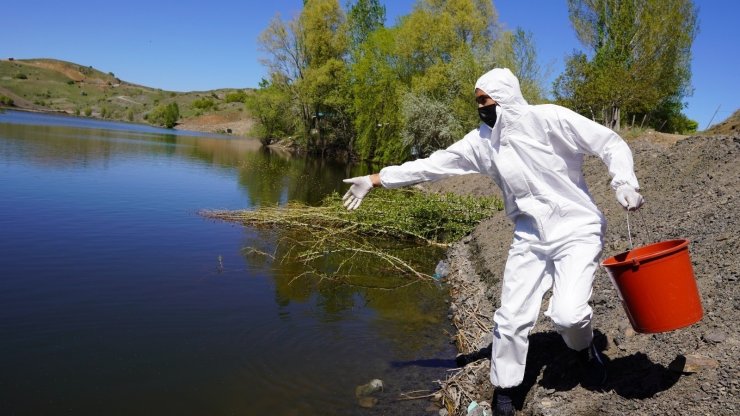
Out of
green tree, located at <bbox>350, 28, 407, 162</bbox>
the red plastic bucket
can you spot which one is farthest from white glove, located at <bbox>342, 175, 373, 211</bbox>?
green tree, located at <bbox>350, 28, 407, 162</bbox>

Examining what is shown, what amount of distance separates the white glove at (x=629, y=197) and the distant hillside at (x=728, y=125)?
1484 cm

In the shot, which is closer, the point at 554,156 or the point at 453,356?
the point at 554,156

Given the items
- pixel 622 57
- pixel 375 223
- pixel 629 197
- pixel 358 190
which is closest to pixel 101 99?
pixel 622 57

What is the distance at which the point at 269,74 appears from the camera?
43.2m

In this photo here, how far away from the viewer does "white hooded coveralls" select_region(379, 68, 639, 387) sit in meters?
3.37

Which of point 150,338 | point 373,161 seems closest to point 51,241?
point 150,338

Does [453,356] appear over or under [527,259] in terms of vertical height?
under

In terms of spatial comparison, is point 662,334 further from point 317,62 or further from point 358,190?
point 317,62

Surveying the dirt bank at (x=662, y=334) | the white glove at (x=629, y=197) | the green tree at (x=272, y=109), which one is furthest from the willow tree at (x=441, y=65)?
the white glove at (x=629, y=197)

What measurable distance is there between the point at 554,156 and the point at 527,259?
2.45ft

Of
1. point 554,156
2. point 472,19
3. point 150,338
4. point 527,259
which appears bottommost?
point 150,338

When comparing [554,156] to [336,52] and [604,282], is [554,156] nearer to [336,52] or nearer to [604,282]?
[604,282]

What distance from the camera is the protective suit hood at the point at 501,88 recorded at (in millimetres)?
3598

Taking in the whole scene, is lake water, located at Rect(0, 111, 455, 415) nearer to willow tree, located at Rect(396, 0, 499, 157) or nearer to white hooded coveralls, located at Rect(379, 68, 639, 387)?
white hooded coveralls, located at Rect(379, 68, 639, 387)
